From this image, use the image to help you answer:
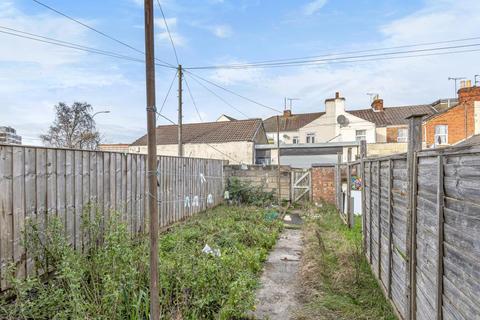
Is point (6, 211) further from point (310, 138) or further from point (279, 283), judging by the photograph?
point (310, 138)

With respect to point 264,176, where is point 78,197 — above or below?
above

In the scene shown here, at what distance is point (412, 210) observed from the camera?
2.35m

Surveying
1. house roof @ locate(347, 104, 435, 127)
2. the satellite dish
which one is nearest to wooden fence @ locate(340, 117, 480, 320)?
the satellite dish

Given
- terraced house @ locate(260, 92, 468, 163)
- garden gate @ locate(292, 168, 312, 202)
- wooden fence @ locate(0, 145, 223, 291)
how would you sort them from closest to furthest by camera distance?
wooden fence @ locate(0, 145, 223, 291), garden gate @ locate(292, 168, 312, 202), terraced house @ locate(260, 92, 468, 163)

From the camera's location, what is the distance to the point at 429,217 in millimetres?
1991

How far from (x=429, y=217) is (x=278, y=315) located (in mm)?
1985

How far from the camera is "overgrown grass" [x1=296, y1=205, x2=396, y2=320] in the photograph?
3109mm

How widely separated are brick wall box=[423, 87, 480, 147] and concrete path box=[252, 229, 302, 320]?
706 inches

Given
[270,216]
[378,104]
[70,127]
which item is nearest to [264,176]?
[270,216]

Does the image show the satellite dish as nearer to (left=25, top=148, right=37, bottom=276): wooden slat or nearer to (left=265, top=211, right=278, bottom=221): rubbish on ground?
(left=265, top=211, right=278, bottom=221): rubbish on ground

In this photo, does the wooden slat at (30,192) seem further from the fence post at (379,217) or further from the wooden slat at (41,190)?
the fence post at (379,217)

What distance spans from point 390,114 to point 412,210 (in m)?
26.8

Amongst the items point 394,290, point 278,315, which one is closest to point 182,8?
point 278,315

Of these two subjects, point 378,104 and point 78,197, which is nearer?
point 78,197
